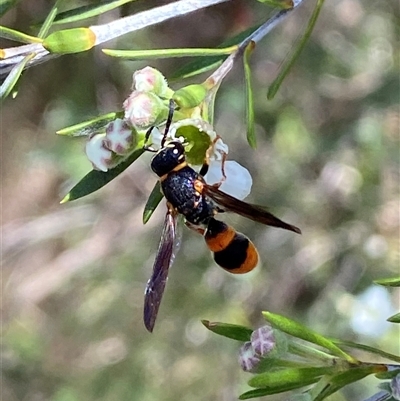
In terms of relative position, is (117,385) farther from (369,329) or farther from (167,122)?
(167,122)

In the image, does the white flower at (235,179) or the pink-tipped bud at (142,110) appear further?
the white flower at (235,179)

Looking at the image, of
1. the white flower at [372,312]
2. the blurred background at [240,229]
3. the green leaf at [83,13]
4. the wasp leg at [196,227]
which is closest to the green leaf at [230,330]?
the wasp leg at [196,227]

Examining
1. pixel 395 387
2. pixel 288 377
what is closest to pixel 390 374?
pixel 395 387

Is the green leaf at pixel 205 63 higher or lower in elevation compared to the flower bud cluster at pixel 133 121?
lower

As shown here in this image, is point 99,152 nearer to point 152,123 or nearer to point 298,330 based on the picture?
point 152,123

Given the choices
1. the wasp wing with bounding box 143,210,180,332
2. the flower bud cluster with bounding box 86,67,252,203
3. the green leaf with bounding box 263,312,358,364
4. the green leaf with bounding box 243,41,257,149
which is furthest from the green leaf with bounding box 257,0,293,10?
the green leaf with bounding box 263,312,358,364

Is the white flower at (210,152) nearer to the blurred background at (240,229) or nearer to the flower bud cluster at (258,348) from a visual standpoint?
the flower bud cluster at (258,348)
